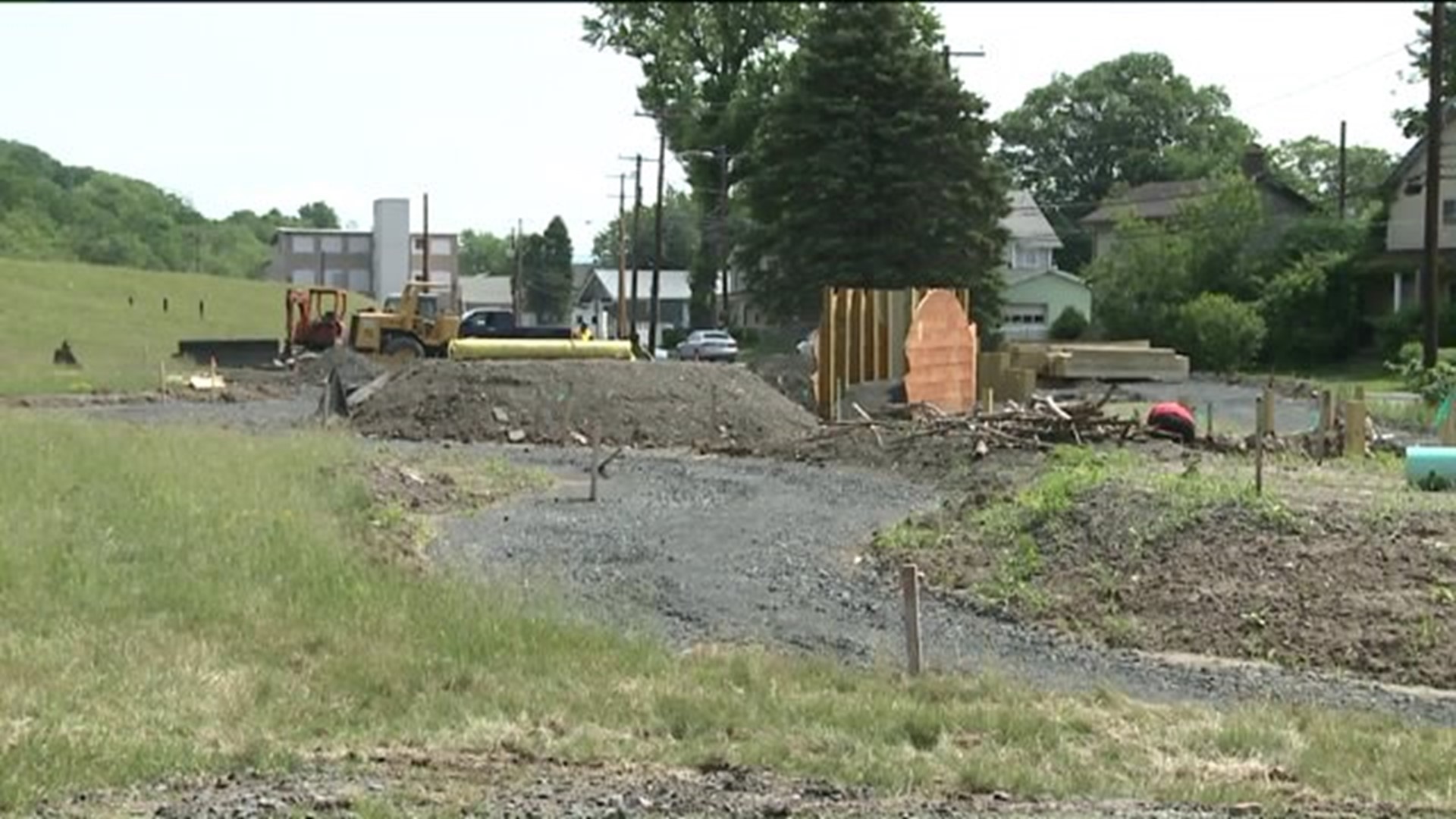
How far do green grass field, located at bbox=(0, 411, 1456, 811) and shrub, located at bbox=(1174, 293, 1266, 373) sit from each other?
48023mm

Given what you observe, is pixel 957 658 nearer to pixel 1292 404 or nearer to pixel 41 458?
pixel 41 458

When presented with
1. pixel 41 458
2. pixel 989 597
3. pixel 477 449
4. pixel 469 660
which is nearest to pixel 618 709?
pixel 469 660

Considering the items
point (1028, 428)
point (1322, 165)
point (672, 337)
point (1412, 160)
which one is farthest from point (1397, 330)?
point (1322, 165)

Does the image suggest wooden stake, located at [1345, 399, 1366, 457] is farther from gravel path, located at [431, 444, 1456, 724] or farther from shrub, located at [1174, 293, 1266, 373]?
shrub, located at [1174, 293, 1266, 373]

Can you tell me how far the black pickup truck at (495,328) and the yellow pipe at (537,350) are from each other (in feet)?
13.8

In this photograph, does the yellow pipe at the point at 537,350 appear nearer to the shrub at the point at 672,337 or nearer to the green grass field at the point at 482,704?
the green grass field at the point at 482,704

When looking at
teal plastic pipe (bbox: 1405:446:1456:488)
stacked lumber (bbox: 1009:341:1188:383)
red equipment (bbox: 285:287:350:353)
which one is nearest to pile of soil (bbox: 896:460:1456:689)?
teal plastic pipe (bbox: 1405:446:1456:488)

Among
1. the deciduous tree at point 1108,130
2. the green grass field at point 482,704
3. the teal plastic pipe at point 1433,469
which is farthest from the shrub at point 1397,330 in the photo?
the deciduous tree at point 1108,130

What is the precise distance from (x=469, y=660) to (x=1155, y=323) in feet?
181

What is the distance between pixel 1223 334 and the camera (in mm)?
57156

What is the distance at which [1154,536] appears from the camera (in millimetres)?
15039

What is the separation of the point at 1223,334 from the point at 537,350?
26187mm

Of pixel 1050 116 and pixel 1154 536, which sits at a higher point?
pixel 1050 116

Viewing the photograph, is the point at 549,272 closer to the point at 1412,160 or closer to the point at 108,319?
the point at 108,319
